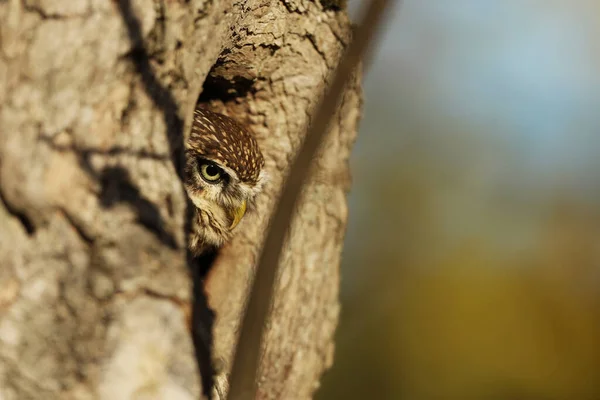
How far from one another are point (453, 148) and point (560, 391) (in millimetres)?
3085

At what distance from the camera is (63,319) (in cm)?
150

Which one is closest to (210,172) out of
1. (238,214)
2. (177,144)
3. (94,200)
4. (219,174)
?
(219,174)

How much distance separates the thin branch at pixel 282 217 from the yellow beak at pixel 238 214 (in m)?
2.02

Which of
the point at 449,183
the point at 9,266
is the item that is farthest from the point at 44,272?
A: the point at 449,183

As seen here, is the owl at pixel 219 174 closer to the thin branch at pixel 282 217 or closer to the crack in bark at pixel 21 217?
the crack in bark at pixel 21 217

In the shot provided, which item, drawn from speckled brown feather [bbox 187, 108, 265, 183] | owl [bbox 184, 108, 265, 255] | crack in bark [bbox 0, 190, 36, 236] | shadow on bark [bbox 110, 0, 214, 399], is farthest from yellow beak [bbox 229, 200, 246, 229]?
crack in bark [bbox 0, 190, 36, 236]

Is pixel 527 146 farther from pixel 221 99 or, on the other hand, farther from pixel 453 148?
pixel 221 99

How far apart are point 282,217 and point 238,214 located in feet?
7.17

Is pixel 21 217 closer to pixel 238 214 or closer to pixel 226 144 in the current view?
pixel 226 144

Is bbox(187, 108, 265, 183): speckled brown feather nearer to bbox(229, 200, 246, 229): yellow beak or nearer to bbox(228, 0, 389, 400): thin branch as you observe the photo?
bbox(229, 200, 246, 229): yellow beak

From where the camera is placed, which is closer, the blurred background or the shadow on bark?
the shadow on bark

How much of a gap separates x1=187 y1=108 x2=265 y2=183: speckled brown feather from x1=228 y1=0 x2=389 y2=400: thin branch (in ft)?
6.31

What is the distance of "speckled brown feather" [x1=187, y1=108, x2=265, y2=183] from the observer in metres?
3.12

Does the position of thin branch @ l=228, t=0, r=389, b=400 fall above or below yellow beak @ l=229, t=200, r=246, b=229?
above
